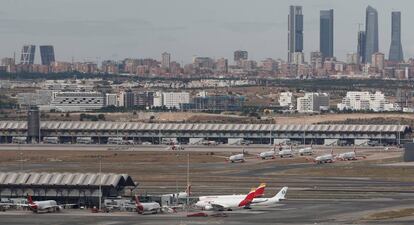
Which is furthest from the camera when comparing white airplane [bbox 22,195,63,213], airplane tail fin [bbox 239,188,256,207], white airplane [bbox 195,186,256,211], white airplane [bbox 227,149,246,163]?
white airplane [bbox 227,149,246,163]

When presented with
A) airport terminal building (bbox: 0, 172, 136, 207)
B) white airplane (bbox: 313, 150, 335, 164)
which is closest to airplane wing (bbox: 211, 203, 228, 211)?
airport terminal building (bbox: 0, 172, 136, 207)

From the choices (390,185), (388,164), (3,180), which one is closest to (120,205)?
(3,180)

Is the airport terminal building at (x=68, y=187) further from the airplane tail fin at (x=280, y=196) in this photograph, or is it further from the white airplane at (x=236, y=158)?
the white airplane at (x=236, y=158)

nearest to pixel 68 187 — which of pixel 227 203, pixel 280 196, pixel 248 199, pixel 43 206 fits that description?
pixel 43 206

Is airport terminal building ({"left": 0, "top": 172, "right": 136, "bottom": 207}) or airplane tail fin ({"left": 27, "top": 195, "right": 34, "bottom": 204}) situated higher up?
airport terminal building ({"left": 0, "top": 172, "right": 136, "bottom": 207})

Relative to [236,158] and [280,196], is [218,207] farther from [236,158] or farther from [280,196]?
[236,158]

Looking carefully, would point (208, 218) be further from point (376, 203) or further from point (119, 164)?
point (119, 164)

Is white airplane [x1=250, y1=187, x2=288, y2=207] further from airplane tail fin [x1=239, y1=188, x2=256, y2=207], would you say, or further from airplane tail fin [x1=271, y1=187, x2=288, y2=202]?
airplane tail fin [x1=239, y1=188, x2=256, y2=207]
